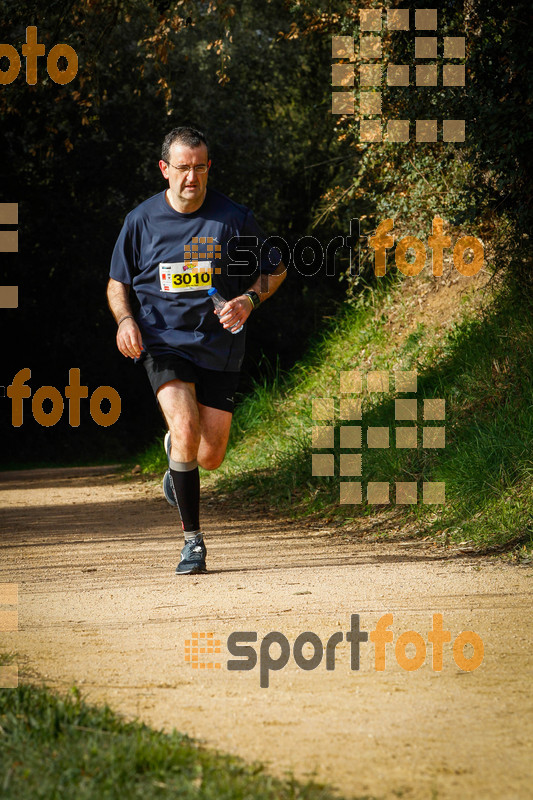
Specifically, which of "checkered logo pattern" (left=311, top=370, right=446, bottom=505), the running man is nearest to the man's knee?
the running man

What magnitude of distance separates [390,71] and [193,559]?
5.59m

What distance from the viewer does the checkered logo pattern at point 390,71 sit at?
8.43m

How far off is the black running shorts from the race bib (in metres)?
0.41

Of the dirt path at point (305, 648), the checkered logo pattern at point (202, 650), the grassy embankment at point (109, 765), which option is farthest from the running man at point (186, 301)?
the grassy embankment at point (109, 765)

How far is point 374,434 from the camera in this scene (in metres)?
8.56

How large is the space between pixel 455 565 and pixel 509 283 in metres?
4.26

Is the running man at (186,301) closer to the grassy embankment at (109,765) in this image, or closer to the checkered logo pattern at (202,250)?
the checkered logo pattern at (202,250)

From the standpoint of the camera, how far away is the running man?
5.52 meters

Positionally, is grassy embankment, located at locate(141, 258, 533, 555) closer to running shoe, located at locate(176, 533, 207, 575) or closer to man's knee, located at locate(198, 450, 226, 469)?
man's knee, located at locate(198, 450, 226, 469)

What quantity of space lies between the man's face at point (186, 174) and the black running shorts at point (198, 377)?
92 cm

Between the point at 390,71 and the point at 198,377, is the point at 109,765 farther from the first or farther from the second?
the point at 390,71

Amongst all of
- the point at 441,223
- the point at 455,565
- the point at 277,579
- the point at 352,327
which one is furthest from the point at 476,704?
the point at 352,327

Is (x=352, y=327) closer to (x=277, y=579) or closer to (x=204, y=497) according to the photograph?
(x=204, y=497)

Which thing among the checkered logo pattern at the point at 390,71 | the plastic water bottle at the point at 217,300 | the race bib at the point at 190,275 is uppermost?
the checkered logo pattern at the point at 390,71
